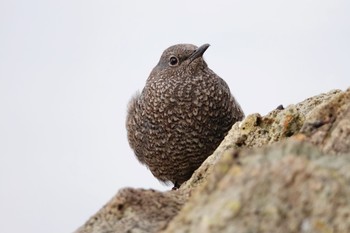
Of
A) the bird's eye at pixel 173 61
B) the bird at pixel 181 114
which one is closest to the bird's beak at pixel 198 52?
the bird at pixel 181 114

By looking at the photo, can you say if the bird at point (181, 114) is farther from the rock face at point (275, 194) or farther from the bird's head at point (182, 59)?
the rock face at point (275, 194)

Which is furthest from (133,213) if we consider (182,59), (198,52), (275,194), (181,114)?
(182,59)

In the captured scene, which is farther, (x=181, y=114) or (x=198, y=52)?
(x=198, y=52)

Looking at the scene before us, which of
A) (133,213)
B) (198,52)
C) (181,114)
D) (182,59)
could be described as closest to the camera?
(133,213)

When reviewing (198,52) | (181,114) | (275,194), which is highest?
(198,52)

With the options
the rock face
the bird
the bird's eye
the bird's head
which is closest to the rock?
the rock face

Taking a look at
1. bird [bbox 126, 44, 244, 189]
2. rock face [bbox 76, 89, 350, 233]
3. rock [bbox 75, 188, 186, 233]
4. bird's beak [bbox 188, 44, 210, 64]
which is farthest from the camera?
bird's beak [bbox 188, 44, 210, 64]

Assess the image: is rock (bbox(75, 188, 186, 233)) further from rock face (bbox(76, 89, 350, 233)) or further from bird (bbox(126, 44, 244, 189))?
bird (bbox(126, 44, 244, 189))

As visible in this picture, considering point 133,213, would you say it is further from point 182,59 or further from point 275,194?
point 182,59
